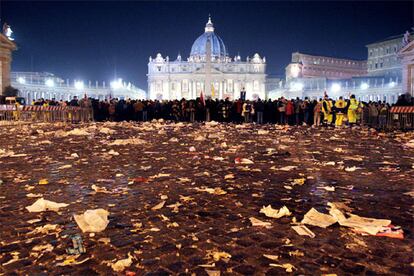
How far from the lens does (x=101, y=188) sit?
22.2ft

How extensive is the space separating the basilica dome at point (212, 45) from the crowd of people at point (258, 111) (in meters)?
124

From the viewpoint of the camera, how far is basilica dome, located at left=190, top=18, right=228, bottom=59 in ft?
512

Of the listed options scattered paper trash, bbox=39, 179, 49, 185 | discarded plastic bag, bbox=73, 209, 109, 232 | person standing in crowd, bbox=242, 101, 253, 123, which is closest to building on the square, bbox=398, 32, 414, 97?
person standing in crowd, bbox=242, 101, 253, 123

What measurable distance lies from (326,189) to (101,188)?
3.57 metres

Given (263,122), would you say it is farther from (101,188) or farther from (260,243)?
(260,243)

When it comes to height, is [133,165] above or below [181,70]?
below

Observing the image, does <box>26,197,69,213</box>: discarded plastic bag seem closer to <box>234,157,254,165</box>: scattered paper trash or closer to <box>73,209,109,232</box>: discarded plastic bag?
<box>73,209,109,232</box>: discarded plastic bag

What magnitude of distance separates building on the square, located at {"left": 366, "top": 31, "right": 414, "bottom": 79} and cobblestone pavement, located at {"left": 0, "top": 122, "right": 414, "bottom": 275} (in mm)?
95219

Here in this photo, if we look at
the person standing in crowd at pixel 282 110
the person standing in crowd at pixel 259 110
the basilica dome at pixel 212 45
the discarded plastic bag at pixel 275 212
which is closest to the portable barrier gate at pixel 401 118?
the person standing in crowd at pixel 282 110

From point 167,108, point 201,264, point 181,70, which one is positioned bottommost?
point 201,264

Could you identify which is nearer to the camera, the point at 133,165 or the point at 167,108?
the point at 133,165

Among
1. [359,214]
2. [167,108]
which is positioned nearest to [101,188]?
[359,214]

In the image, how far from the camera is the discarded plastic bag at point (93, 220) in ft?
15.4

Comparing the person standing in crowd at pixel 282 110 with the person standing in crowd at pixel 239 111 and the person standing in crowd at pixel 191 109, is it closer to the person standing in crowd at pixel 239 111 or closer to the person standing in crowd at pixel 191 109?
the person standing in crowd at pixel 239 111
